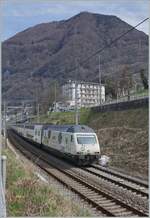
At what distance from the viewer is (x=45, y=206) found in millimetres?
5359

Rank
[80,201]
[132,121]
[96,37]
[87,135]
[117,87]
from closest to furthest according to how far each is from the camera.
A: [80,201]
[87,135]
[132,121]
[117,87]
[96,37]

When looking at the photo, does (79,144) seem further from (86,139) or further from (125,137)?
(125,137)

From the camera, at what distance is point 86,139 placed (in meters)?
17.1

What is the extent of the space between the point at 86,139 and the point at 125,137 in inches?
202

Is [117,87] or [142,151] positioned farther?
[117,87]

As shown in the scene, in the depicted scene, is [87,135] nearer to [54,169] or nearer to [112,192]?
[54,169]

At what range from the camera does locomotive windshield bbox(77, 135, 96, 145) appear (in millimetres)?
16922

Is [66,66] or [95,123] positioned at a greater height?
[66,66]

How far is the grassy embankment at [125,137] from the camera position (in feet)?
53.4

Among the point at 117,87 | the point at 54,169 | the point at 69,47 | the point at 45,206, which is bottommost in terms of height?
the point at 54,169

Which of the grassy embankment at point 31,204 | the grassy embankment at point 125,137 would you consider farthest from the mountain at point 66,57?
the grassy embankment at point 31,204

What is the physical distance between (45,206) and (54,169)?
1082 cm

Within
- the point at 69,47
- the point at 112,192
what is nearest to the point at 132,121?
the point at 112,192

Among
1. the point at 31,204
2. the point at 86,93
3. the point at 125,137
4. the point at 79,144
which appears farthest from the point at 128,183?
the point at 86,93
